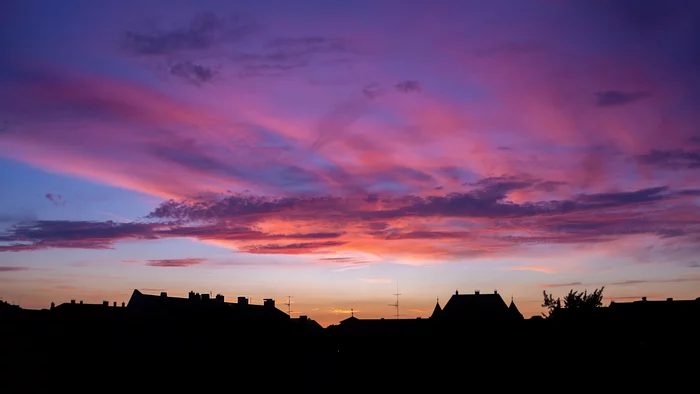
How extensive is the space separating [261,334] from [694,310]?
59548 millimetres

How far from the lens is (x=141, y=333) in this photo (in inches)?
3137

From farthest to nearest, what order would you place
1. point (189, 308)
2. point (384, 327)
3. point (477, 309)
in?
point (477, 309) → point (384, 327) → point (189, 308)

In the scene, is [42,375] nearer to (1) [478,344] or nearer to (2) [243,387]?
(2) [243,387]

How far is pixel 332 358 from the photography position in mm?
93125

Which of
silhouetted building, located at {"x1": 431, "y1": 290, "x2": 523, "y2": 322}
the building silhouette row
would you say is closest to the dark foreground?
the building silhouette row

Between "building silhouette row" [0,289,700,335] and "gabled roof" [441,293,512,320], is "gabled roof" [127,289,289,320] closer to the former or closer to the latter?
"building silhouette row" [0,289,700,335]

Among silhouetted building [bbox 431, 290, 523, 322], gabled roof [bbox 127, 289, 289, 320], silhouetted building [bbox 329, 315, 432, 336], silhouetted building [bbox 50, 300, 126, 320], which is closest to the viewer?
gabled roof [bbox 127, 289, 289, 320]

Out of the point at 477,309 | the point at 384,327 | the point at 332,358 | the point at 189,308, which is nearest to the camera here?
the point at 189,308

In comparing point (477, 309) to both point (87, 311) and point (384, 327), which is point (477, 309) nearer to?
point (384, 327)

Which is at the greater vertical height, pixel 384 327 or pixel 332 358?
pixel 384 327

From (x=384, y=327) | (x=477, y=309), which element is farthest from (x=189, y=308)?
(x=477, y=309)

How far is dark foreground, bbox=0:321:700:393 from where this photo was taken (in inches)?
2714

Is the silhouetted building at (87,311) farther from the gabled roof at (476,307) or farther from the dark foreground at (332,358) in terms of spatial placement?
the gabled roof at (476,307)

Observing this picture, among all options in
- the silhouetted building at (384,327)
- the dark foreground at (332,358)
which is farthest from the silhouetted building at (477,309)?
the dark foreground at (332,358)
